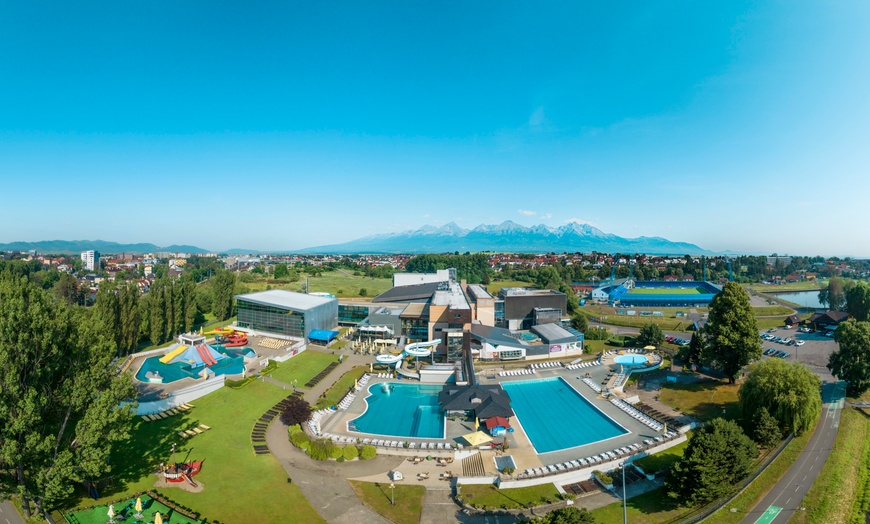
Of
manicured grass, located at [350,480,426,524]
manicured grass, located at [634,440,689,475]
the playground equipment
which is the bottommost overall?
manicured grass, located at [350,480,426,524]

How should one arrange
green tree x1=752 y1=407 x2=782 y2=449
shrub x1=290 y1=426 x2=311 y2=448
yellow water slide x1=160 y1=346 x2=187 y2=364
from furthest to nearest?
yellow water slide x1=160 y1=346 x2=187 y2=364, shrub x1=290 y1=426 x2=311 y2=448, green tree x1=752 y1=407 x2=782 y2=449

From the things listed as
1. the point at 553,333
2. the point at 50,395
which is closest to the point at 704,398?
the point at 553,333

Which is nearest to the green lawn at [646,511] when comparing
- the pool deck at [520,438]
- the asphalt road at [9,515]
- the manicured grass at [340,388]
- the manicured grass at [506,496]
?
the manicured grass at [506,496]

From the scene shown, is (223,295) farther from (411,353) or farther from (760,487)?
(760,487)

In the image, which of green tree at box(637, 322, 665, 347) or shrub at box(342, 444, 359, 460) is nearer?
shrub at box(342, 444, 359, 460)

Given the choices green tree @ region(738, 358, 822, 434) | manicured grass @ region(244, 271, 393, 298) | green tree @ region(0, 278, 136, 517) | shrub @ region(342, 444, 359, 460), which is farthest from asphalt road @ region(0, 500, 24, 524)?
manicured grass @ region(244, 271, 393, 298)

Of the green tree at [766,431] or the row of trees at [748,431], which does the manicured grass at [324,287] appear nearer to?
the row of trees at [748,431]

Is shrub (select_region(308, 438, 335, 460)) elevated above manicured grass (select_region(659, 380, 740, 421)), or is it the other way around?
manicured grass (select_region(659, 380, 740, 421))

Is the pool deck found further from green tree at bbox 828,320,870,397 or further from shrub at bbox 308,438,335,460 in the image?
green tree at bbox 828,320,870,397

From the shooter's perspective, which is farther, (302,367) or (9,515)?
(302,367)
